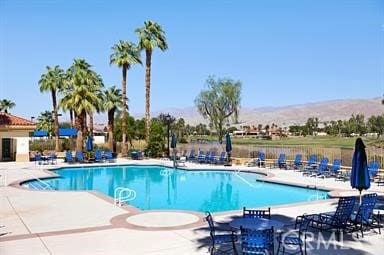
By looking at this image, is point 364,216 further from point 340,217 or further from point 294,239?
point 294,239

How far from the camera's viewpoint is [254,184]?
768 inches

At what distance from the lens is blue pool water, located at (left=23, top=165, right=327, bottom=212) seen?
15.2 meters

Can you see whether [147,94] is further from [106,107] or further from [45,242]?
[45,242]

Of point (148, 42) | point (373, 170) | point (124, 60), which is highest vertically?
point (148, 42)

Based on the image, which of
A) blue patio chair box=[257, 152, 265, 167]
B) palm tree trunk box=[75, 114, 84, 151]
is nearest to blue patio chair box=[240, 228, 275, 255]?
blue patio chair box=[257, 152, 265, 167]

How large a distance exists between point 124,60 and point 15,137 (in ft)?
35.4

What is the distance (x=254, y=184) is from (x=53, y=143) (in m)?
27.5

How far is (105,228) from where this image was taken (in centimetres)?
946

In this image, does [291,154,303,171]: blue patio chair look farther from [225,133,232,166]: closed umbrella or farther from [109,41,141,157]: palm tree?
[109,41,141,157]: palm tree

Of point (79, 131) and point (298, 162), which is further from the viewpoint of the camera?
point (79, 131)

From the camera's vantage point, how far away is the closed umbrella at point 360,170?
31.8 feet

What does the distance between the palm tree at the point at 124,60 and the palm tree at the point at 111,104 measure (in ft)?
3.10

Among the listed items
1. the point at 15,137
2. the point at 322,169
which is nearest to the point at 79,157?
the point at 15,137

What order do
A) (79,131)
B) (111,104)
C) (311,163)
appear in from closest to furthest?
(311,163) → (79,131) → (111,104)
